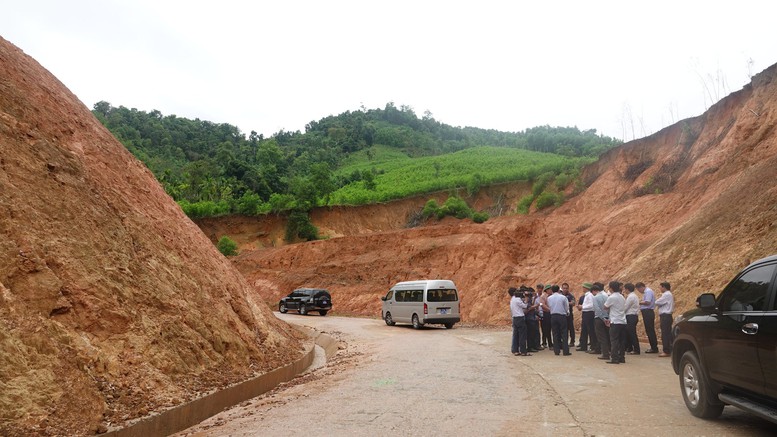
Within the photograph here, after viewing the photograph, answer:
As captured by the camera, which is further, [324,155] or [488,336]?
[324,155]

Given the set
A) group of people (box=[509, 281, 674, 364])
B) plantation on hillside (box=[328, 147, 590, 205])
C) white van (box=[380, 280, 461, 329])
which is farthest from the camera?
plantation on hillside (box=[328, 147, 590, 205])

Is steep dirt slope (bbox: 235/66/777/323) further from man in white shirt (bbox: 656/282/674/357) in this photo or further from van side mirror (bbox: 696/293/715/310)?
van side mirror (bbox: 696/293/715/310)

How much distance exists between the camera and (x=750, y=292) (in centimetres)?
600

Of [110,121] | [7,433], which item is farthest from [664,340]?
[110,121]

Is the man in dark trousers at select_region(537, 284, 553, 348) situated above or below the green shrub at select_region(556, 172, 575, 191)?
below

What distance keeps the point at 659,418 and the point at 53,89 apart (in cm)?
1307

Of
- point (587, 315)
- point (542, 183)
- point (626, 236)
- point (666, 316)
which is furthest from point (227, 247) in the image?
point (666, 316)

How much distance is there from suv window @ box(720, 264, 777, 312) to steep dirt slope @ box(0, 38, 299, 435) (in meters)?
6.81

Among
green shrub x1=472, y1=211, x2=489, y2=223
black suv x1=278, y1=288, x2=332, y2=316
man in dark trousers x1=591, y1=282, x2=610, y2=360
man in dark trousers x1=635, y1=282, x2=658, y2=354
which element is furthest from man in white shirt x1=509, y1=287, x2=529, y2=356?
green shrub x1=472, y1=211, x2=489, y2=223

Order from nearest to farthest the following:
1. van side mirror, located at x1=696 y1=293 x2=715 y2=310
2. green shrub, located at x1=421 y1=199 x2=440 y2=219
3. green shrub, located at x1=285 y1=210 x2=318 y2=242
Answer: van side mirror, located at x1=696 y1=293 x2=715 y2=310 < green shrub, located at x1=421 y1=199 x2=440 y2=219 < green shrub, located at x1=285 y1=210 x2=318 y2=242

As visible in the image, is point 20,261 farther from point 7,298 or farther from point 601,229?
point 601,229

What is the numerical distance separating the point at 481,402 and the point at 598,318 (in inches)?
214

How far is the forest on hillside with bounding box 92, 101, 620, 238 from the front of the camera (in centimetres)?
5488

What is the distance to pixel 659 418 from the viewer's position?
667cm
